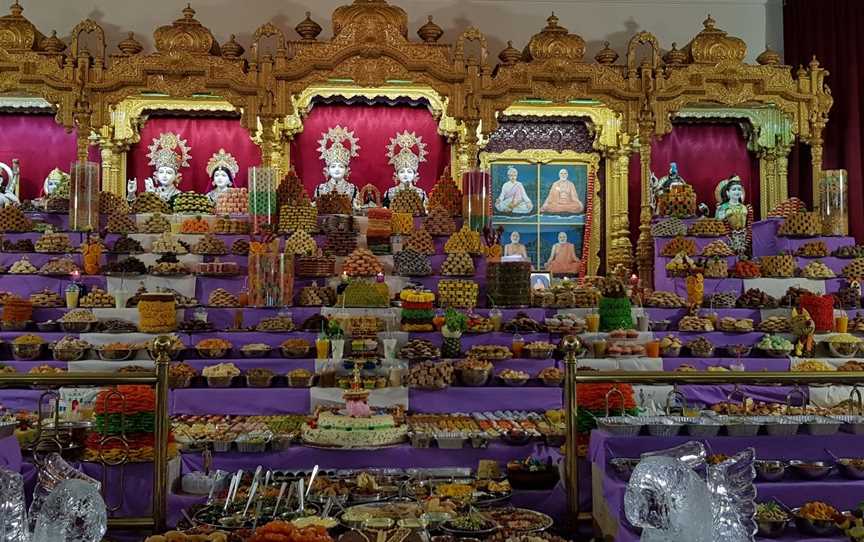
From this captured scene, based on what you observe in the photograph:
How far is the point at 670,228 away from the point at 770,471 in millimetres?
5464

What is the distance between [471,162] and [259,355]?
4101 millimetres

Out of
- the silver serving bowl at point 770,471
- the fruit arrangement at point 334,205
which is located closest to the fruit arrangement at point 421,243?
the fruit arrangement at point 334,205

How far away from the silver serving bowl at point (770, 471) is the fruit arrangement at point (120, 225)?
6.81 m

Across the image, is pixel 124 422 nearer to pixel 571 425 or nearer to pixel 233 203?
pixel 571 425

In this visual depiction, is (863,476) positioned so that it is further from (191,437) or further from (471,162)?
(471,162)

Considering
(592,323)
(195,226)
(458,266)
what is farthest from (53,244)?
(592,323)

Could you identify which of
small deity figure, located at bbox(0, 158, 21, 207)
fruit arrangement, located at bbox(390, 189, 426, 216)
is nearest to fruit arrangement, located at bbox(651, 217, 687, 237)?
fruit arrangement, located at bbox(390, 189, 426, 216)

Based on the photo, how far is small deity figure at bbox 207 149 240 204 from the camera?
39.1 feet

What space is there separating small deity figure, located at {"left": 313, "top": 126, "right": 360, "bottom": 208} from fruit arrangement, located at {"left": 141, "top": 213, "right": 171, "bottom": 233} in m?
2.97

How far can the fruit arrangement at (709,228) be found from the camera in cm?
933

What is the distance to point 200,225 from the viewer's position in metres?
9.08

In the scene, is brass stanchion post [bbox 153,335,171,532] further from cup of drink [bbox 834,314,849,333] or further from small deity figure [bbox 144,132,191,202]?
small deity figure [bbox 144,132,191,202]

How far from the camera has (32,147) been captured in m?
12.3

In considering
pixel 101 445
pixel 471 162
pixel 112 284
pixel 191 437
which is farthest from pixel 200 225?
pixel 101 445
